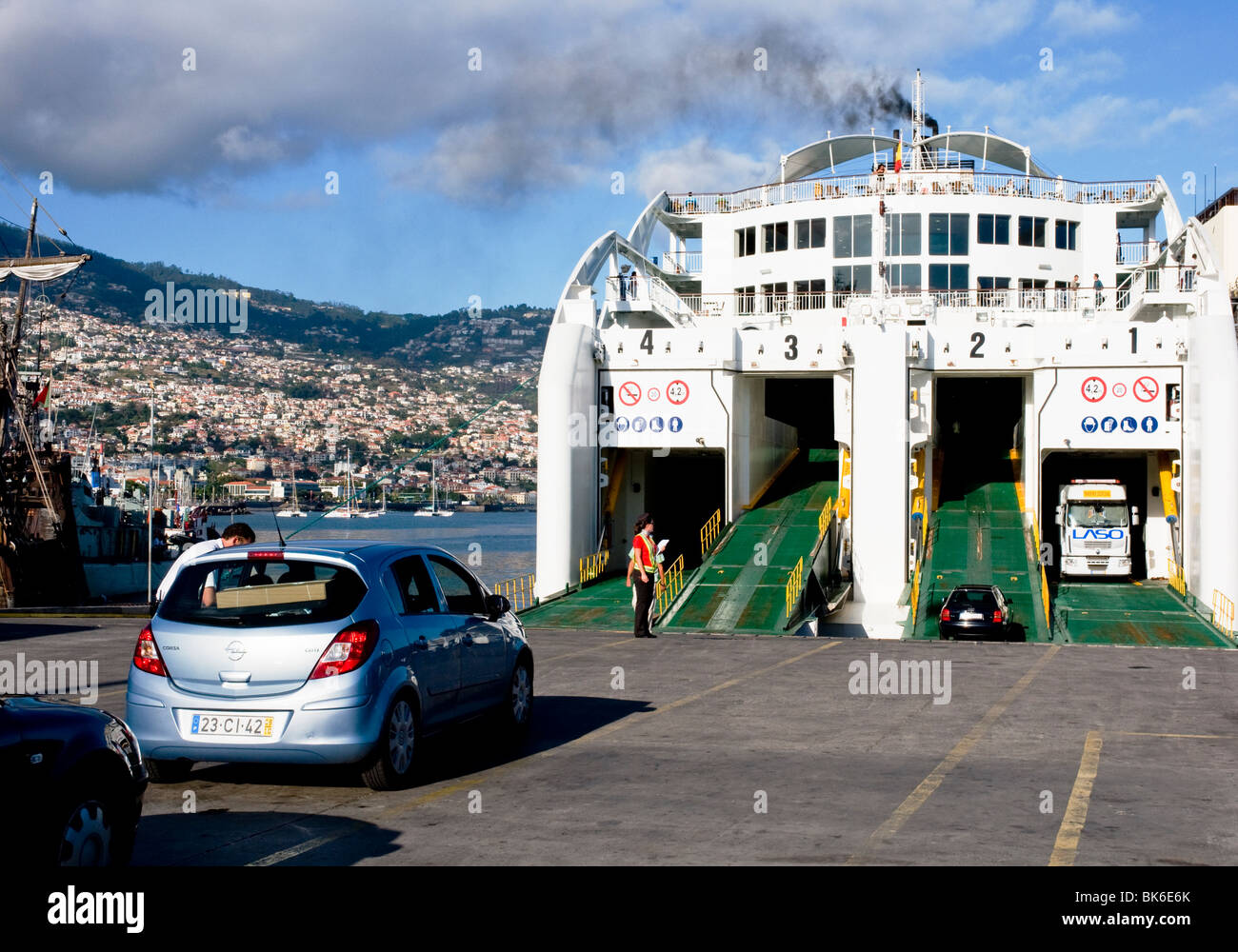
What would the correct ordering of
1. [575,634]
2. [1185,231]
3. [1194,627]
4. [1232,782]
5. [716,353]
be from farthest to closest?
[1185,231], [716,353], [1194,627], [575,634], [1232,782]

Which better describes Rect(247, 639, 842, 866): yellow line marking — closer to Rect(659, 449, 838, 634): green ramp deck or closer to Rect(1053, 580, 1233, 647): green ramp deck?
Rect(659, 449, 838, 634): green ramp deck

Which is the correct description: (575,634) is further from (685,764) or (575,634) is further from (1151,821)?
(1151,821)

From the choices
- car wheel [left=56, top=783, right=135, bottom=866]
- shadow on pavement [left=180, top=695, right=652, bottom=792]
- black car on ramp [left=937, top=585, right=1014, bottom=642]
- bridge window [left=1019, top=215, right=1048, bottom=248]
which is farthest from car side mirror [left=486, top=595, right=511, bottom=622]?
bridge window [left=1019, top=215, right=1048, bottom=248]

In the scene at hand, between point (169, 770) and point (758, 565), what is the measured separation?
1853 cm

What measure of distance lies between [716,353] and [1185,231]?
12225mm

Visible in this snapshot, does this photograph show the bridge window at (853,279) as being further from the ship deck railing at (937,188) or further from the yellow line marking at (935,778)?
the yellow line marking at (935,778)

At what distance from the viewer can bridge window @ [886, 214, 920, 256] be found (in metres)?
35.9

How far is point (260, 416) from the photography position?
15662 cm

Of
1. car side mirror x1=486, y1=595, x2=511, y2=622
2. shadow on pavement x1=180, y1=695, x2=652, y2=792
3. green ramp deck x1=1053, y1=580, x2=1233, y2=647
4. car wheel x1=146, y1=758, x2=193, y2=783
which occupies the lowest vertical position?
green ramp deck x1=1053, y1=580, x2=1233, y2=647

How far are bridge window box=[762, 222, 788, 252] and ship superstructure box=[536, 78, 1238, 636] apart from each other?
0.24ft

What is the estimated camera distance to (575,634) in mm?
20516

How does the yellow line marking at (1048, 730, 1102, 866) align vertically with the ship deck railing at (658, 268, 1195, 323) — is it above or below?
below

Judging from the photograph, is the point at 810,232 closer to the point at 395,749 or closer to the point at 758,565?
the point at 758,565
